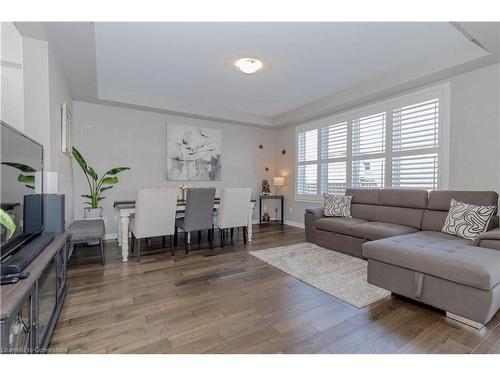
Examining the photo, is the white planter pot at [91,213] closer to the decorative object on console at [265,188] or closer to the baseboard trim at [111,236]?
the baseboard trim at [111,236]

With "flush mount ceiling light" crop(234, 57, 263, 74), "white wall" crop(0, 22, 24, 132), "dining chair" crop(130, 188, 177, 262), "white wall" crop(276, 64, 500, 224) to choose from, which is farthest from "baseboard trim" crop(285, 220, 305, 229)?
"white wall" crop(0, 22, 24, 132)

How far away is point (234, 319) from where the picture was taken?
188cm

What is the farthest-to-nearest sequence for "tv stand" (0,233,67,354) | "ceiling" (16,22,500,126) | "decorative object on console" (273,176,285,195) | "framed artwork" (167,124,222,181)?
1. "decorative object on console" (273,176,285,195)
2. "framed artwork" (167,124,222,181)
3. "ceiling" (16,22,500,126)
4. "tv stand" (0,233,67,354)

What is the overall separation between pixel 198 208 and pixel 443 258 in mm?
2863

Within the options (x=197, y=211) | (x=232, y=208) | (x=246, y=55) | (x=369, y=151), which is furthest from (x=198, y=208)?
(x=369, y=151)

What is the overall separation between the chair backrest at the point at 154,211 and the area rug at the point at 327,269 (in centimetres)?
130

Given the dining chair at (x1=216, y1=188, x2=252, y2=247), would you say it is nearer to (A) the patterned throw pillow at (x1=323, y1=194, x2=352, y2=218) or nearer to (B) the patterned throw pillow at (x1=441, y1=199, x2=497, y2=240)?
(A) the patterned throw pillow at (x1=323, y1=194, x2=352, y2=218)

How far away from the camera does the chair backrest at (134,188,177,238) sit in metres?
3.18

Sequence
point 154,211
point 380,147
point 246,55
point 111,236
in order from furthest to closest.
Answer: point 111,236 < point 380,147 < point 154,211 < point 246,55

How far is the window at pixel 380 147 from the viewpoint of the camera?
353cm

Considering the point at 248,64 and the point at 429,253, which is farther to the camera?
the point at 248,64

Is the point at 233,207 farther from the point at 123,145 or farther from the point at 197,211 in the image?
the point at 123,145

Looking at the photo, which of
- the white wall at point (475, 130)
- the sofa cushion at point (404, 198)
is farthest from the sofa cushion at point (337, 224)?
the white wall at point (475, 130)

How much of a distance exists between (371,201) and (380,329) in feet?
8.40
